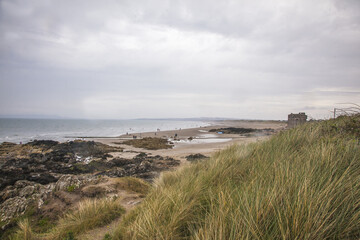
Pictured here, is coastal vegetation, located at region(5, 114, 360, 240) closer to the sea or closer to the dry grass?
the dry grass

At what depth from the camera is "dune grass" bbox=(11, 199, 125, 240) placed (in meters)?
3.82

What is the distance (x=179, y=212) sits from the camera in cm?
276

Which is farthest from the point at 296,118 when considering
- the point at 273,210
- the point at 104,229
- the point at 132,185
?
the point at 104,229

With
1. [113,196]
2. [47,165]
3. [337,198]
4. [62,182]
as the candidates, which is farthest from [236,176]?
[47,165]

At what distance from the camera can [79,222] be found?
417 centimetres

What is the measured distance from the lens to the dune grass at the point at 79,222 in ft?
12.5

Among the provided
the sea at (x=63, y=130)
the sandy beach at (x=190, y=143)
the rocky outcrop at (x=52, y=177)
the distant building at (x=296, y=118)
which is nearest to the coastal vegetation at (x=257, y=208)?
the rocky outcrop at (x=52, y=177)

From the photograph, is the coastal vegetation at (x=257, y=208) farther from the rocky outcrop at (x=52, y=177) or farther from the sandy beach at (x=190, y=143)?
the sandy beach at (x=190, y=143)

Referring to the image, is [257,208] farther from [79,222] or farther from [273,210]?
[79,222]

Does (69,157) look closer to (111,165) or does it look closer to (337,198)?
(111,165)

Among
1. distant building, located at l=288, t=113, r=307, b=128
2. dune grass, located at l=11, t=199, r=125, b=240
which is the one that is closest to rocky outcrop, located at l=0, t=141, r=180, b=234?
dune grass, located at l=11, t=199, r=125, b=240

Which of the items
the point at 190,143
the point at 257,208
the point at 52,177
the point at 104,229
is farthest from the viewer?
the point at 190,143

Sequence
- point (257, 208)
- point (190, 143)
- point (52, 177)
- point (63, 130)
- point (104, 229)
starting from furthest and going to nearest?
1. point (63, 130)
2. point (190, 143)
3. point (52, 177)
4. point (104, 229)
5. point (257, 208)

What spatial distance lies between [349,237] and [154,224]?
85.7 inches
